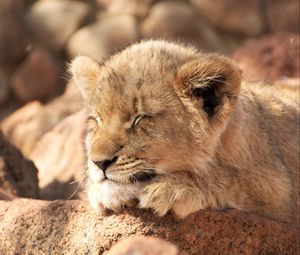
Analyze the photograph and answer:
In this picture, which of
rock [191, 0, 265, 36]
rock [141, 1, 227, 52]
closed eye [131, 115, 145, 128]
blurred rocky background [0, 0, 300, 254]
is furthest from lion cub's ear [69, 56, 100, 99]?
rock [191, 0, 265, 36]

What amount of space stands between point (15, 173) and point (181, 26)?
377 cm

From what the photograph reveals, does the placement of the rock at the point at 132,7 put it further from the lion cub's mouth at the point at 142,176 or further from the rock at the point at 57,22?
the lion cub's mouth at the point at 142,176

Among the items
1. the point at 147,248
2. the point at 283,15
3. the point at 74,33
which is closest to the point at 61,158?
the point at 74,33

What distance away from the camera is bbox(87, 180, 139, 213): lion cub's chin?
130 inches

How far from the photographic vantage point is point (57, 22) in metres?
8.30

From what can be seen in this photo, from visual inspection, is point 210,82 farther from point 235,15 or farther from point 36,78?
point 235,15

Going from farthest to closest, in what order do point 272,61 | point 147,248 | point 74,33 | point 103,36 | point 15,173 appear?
point 74,33 → point 103,36 → point 272,61 → point 15,173 → point 147,248

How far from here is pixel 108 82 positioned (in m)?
3.60

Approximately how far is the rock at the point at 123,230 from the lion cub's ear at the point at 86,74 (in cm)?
72

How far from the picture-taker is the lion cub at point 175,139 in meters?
3.31

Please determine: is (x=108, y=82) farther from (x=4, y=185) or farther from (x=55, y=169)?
(x=55, y=169)

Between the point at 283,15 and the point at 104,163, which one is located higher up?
the point at 104,163

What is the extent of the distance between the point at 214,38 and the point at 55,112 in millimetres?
2082

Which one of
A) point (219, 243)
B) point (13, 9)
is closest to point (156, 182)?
point (219, 243)
